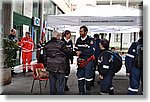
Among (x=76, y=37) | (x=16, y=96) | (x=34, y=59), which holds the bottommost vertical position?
(x=16, y=96)

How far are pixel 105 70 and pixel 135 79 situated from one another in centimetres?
45

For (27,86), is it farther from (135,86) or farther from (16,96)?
(135,86)

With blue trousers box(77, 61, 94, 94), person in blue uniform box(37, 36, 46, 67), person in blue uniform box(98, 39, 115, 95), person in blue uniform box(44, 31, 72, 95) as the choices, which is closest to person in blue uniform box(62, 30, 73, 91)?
person in blue uniform box(44, 31, 72, 95)

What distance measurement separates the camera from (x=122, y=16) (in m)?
5.03

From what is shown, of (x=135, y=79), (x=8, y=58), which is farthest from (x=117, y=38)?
(x=8, y=58)

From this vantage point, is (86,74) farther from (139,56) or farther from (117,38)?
(139,56)

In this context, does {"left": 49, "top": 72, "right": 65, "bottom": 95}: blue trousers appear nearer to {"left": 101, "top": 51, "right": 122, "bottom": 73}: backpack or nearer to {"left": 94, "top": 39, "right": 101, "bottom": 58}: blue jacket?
{"left": 94, "top": 39, "right": 101, "bottom": 58}: blue jacket

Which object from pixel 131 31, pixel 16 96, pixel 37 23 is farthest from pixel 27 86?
pixel 131 31

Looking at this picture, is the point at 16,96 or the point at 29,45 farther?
the point at 29,45

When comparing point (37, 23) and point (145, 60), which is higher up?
point (37, 23)

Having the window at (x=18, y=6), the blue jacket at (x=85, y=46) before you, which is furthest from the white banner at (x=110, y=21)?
the window at (x=18, y=6)

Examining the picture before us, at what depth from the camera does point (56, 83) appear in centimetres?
505

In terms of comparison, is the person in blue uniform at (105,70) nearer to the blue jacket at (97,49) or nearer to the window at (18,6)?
the blue jacket at (97,49)

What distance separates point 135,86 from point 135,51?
19.4 inches
